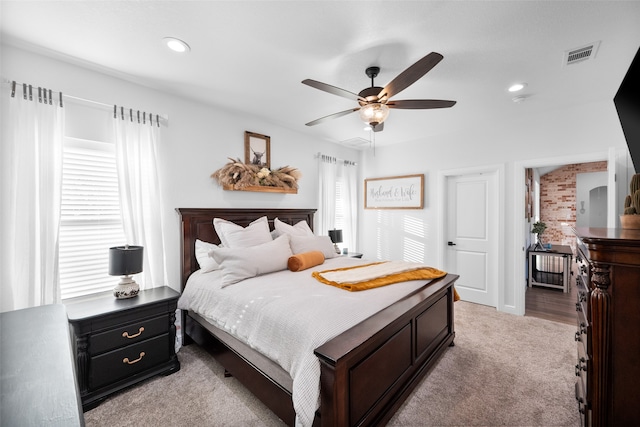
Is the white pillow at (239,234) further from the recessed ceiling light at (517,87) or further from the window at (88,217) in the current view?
the recessed ceiling light at (517,87)

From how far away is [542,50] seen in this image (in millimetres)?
2113

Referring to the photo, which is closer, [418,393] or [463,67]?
[418,393]

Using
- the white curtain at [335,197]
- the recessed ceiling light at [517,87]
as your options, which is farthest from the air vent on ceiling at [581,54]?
the white curtain at [335,197]

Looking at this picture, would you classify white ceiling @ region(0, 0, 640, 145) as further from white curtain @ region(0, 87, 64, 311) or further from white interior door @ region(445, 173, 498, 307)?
white interior door @ region(445, 173, 498, 307)

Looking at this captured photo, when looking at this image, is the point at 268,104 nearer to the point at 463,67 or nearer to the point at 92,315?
the point at 463,67

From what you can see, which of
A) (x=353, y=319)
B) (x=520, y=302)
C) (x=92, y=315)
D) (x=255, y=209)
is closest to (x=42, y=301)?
(x=92, y=315)

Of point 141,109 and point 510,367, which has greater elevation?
point 141,109

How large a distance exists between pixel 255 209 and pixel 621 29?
3.57 m

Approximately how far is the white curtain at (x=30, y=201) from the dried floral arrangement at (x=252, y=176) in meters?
1.40

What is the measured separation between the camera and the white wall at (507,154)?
3.14m

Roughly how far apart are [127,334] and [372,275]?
2.05 metres

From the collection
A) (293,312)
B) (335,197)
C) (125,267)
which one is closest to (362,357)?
(293,312)

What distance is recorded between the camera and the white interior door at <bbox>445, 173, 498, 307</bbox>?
3.91m

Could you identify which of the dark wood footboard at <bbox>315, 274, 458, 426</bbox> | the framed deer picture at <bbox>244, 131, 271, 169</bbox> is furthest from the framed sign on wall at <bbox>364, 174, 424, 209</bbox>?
the dark wood footboard at <bbox>315, 274, 458, 426</bbox>
